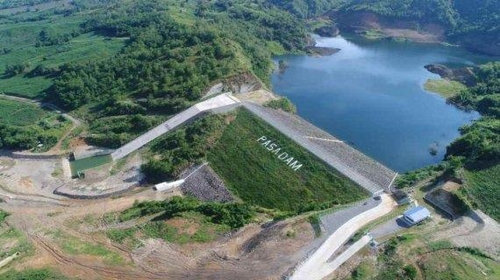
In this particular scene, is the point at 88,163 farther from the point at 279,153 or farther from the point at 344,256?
the point at 344,256

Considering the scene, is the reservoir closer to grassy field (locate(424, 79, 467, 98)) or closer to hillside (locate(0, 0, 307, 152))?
grassy field (locate(424, 79, 467, 98))

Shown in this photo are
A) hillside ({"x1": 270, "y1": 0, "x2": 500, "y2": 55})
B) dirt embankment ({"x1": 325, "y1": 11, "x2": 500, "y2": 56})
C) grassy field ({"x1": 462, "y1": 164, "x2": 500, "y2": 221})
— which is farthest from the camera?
hillside ({"x1": 270, "y1": 0, "x2": 500, "y2": 55})

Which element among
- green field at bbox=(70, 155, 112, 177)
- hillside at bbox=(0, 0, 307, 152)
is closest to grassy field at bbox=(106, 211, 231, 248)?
green field at bbox=(70, 155, 112, 177)

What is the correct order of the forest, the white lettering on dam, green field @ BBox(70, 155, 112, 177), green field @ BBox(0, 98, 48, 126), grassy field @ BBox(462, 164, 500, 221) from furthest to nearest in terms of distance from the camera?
green field @ BBox(0, 98, 48, 126)
green field @ BBox(70, 155, 112, 177)
the white lettering on dam
the forest
grassy field @ BBox(462, 164, 500, 221)

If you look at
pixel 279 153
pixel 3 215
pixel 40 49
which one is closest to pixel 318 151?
pixel 279 153

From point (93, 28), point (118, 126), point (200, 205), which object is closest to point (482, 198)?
point (200, 205)

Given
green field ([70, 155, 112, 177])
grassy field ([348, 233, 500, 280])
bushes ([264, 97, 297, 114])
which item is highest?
grassy field ([348, 233, 500, 280])
